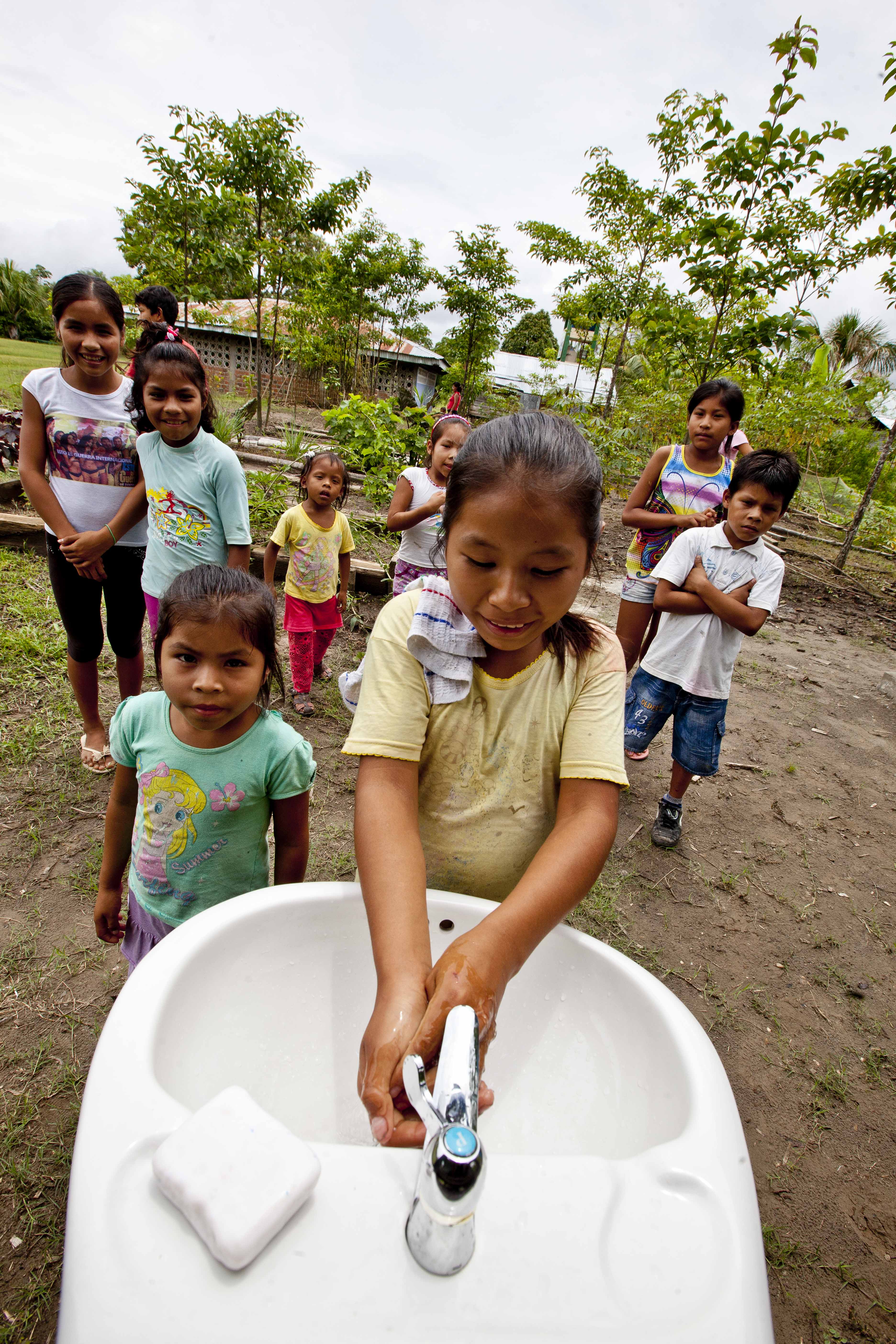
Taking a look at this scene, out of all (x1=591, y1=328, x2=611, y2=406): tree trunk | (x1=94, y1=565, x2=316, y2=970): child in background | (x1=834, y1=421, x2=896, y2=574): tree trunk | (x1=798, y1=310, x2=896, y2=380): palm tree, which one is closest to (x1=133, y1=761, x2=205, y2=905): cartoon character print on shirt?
(x1=94, y1=565, x2=316, y2=970): child in background

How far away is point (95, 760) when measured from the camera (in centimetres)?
249

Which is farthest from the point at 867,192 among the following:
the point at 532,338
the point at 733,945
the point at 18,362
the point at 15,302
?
the point at 15,302

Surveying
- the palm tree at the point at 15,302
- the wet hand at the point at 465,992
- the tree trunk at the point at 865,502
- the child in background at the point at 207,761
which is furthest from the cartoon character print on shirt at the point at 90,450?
the palm tree at the point at 15,302

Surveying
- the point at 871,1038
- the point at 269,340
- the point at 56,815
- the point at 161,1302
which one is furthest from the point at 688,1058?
the point at 269,340

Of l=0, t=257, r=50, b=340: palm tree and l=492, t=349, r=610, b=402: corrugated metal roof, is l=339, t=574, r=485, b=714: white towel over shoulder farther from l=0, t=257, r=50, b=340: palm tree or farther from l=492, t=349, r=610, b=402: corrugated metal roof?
l=0, t=257, r=50, b=340: palm tree

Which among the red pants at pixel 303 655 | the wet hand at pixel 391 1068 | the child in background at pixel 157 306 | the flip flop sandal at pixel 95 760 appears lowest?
the flip flop sandal at pixel 95 760

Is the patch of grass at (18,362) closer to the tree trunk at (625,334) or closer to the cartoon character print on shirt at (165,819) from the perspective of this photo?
the cartoon character print on shirt at (165,819)

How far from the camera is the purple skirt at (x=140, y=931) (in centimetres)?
133

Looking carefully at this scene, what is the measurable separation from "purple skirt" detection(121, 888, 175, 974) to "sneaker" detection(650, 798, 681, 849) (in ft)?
6.45

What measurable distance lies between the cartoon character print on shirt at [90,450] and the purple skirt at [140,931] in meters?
1.48

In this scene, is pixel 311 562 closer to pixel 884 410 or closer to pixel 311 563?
pixel 311 563

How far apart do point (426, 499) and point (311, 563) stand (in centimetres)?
61

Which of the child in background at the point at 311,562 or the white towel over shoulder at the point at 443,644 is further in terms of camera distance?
the child in background at the point at 311,562

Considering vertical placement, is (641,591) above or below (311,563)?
above
